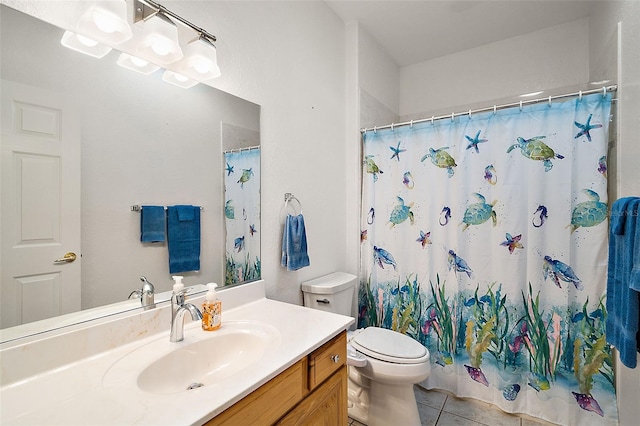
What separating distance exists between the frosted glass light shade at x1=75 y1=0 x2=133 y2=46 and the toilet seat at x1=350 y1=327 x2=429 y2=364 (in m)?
1.70

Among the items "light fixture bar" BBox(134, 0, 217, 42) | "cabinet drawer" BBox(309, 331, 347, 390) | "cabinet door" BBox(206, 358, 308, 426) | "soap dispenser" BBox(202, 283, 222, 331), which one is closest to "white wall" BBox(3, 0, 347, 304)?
"light fixture bar" BBox(134, 0, 217, 42)

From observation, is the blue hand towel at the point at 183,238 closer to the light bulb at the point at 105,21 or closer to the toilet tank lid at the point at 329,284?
the light bulb at the point at 105,21

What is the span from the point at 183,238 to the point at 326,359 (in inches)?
28.8

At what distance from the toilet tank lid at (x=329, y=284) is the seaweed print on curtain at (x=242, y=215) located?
397 mm

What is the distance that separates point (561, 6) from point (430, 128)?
133cm

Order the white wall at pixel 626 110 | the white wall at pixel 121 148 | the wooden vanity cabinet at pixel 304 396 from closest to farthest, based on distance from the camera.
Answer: the wooden vanity cabinet at pixel 304 396 < the white wall at pixel 121 148 < the white wall at pixel 626 110

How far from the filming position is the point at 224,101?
4.41 feet

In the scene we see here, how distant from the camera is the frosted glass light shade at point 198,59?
115 cm

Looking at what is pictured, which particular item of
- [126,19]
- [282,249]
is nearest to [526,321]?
[282,249]

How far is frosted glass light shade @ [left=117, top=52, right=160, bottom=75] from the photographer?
3.30 ft

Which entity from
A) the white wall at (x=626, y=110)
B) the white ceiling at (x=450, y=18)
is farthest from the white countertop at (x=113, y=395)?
the white ceiling at (x=450, y=18)

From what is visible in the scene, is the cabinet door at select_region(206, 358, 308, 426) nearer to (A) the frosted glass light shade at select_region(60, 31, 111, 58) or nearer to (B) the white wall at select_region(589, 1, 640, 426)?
(A) the frosted glass light shade at select_region(60, 31, 111, 58)

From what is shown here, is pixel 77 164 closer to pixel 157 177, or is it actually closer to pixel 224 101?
pixel 157 177

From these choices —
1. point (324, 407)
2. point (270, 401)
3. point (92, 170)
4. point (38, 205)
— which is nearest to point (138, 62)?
point (92, 170)
